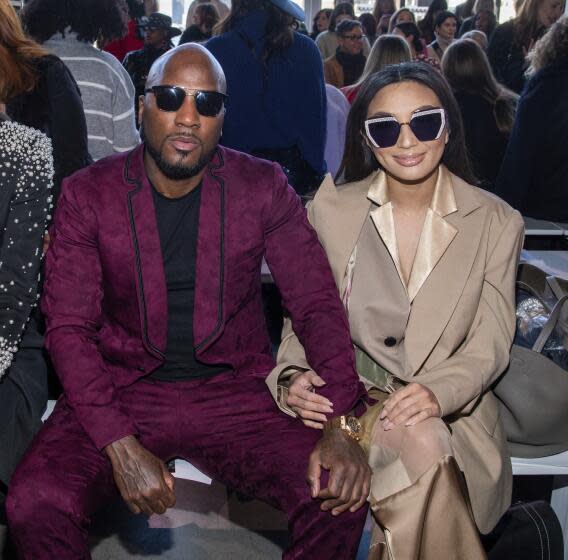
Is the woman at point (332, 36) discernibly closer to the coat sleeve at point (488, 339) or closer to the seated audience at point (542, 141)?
the seated audience at point (542, 141)

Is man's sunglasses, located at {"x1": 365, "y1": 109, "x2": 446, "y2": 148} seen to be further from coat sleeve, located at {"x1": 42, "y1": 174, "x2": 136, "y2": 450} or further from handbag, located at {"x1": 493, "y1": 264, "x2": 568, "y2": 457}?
coat sleeve, located at {"x1": 42, "y1": 174, "x2": 136, "y2": 450}

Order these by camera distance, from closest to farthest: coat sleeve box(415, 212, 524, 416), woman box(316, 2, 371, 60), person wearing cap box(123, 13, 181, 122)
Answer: coat sleeve box(415, 212, 524, 416), person wearing cap box(123, 13, 181, 122), woman box(316, 2, 371, 60)

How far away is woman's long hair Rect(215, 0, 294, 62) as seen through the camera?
437 centimetres

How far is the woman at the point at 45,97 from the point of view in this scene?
3111 millimetres

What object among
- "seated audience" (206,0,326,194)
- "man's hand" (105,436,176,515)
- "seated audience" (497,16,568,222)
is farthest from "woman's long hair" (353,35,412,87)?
"man's hand" (105,436,176,515)

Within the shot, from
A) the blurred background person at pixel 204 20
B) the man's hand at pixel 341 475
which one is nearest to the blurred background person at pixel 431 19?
the blurred background person at pixel 204 20

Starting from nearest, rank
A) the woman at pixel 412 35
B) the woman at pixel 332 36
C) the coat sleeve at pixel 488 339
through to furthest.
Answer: the coat sleeve at pixel 488 339, the woman at pixel 412 35, the woman at pixel 332 36

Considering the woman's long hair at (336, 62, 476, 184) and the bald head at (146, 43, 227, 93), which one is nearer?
the bald head at (146, 43, 227, 93)

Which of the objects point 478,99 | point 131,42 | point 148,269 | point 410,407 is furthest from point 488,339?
point 131,42

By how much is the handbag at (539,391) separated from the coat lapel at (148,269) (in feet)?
3.63

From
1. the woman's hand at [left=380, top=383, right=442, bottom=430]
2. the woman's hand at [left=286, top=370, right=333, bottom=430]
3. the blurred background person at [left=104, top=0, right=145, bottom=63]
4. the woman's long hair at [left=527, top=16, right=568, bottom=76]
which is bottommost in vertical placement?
the woman's hand at [left=286, top=370, right=333, bottom=430]

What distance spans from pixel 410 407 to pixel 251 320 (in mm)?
628

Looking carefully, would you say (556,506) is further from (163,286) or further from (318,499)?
(163,286)

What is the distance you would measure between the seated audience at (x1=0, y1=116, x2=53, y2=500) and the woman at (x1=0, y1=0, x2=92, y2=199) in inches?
14.5
